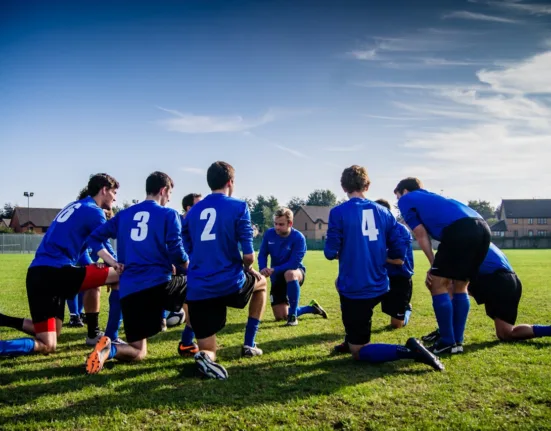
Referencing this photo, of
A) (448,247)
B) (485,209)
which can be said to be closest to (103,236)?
(448,247)

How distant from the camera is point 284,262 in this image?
8852mm

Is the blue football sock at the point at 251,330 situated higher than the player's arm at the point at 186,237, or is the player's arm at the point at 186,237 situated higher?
the player's arm at the point at 186,237

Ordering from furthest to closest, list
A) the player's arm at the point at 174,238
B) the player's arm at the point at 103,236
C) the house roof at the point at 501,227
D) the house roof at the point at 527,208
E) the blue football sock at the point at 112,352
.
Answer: the house roof at the point at 501,227 < the house roof at the point at 527,208 < the player's arm at the point at 103,236 < the player's arm at the point at 174,238 < the blue football sock at the point at 112,352

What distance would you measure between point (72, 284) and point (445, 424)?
4564mm

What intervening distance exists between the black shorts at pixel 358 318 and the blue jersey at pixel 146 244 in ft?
6.75

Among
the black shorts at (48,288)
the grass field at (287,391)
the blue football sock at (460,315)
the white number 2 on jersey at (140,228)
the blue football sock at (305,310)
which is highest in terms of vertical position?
the white number 2 on jersey at (140,228)

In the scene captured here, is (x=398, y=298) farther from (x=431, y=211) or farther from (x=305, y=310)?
(x=431, y=211)

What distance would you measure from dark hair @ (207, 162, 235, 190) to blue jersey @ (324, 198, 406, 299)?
4.27ft

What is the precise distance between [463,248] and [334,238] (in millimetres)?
1573

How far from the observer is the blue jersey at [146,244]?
17.6ft

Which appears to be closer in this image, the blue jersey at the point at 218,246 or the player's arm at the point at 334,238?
the blue jersey at the point at 218,246

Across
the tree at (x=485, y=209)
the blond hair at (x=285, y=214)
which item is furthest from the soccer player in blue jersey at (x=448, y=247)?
the tree at (x=485, y=209)

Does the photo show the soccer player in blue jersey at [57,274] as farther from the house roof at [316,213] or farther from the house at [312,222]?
the house roof at [316,213]

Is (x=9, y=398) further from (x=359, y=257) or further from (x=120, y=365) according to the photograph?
(x=359, y=257)
